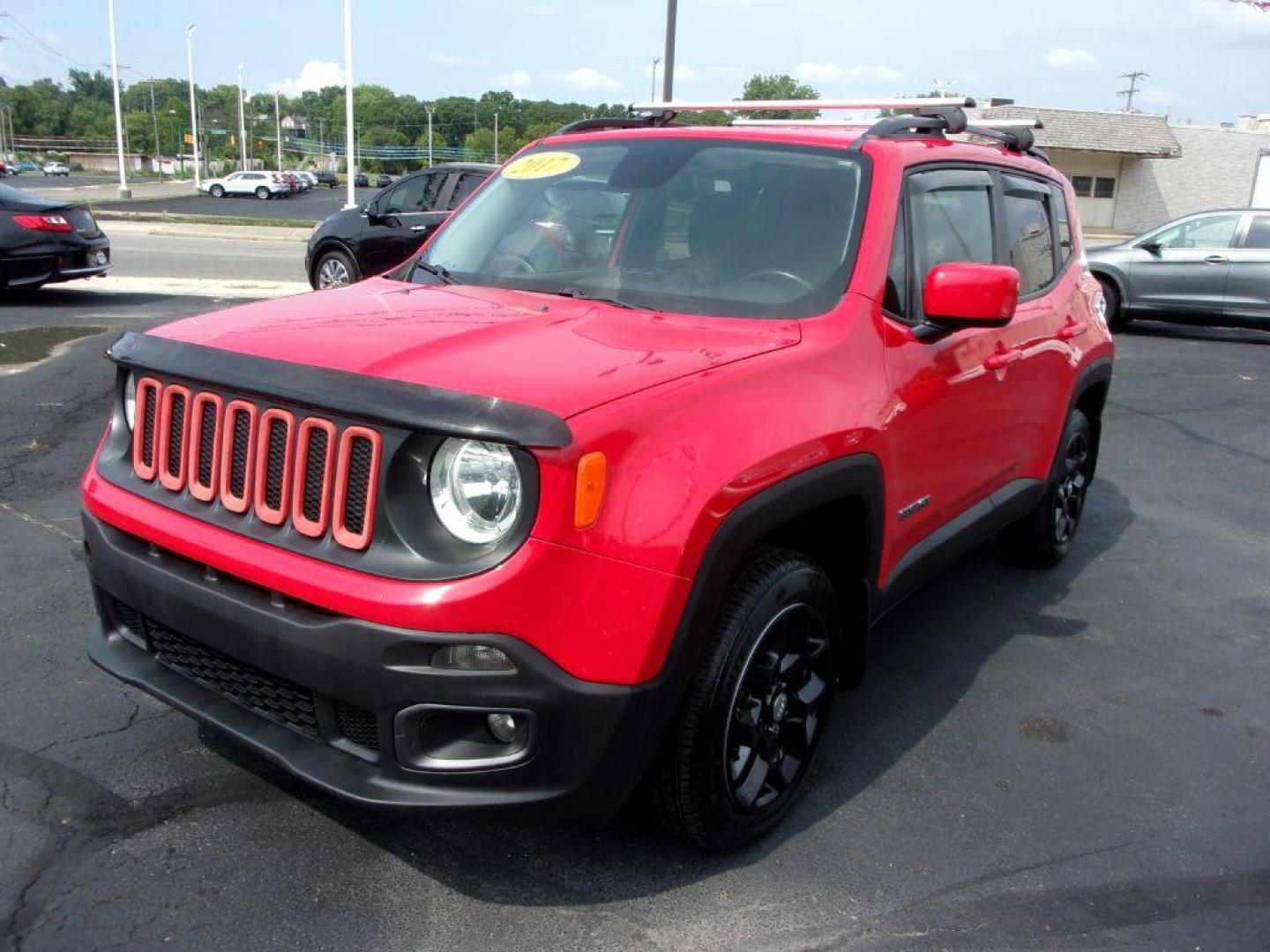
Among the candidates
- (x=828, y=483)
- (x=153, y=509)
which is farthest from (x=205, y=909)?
(x=828, y=483)

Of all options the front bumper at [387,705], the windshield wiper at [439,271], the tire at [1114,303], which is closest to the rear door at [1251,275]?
the tire at [1114,303]

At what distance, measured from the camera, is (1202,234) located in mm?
13289

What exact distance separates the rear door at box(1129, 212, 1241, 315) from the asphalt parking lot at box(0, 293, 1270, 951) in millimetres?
9566

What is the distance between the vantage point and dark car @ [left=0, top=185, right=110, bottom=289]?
38.3ft

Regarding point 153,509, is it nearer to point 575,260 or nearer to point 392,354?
point 392,354

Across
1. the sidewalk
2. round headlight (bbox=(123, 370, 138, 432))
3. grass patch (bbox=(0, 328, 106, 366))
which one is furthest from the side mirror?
the sidewalk

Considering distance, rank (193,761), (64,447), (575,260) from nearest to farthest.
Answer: (193,761)
(575,260)
(64,447)

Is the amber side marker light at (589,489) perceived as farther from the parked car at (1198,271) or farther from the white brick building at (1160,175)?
the white brick building at (1160,175)

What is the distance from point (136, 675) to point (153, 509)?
454 millimetres

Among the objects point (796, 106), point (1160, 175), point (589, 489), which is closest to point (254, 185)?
point (1160, 175)

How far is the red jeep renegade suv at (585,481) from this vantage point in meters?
2.31

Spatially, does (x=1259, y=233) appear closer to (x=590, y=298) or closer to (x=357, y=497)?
(x=590, y=298)

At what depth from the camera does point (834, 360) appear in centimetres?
299

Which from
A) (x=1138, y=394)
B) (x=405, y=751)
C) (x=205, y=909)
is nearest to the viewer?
(x=405, y=751)
